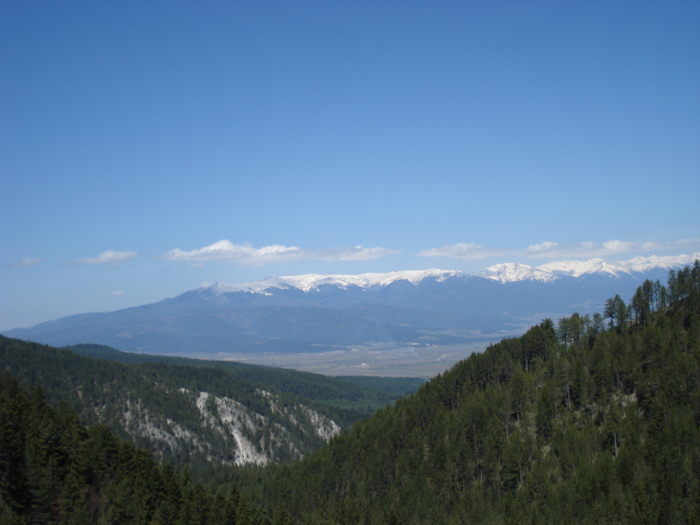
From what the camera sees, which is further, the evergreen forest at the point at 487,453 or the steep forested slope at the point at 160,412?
the steep forested slope at the point at 160,412

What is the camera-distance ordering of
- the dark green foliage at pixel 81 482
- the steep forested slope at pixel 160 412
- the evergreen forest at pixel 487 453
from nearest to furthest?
the dark green foliage at pixel 81 482
the evergreen forest at pixel 487 453
the steep forested slope at pixel 160 412

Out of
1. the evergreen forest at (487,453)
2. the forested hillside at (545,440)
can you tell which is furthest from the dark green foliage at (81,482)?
the forested hillside at (545,440)

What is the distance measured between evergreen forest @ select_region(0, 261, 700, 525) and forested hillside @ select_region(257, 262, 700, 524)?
0.82 feet

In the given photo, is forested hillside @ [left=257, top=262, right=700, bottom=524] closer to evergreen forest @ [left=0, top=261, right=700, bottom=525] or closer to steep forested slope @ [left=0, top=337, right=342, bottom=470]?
evergreen forest @ [left=0, top=261, right=700, bottom=525]

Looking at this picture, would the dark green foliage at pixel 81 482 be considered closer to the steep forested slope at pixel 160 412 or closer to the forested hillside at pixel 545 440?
the forested hillside at pixel 545 440

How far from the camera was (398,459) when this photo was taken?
307ft

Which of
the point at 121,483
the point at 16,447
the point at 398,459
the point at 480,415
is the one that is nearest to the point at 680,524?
the point at 480,415

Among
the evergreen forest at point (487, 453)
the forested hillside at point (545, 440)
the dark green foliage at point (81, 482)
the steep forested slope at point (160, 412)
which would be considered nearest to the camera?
the dark green foliage at point (81, 482)

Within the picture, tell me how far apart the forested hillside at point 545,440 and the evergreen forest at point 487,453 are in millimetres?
250

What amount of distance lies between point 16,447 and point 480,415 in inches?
2634

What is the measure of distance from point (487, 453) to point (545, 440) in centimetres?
928

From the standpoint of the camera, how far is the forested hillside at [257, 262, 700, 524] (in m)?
66.4

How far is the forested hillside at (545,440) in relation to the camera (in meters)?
66.4

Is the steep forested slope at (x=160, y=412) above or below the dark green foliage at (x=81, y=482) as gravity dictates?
below
